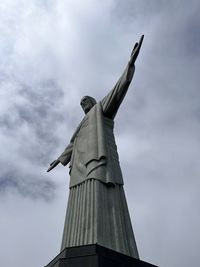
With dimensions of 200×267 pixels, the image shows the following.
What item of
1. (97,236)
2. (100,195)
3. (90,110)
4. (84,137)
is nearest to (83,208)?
(100,195)

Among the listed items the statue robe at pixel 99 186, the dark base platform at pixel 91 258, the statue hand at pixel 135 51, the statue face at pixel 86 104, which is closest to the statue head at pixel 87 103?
the statue face at pixel 86 104

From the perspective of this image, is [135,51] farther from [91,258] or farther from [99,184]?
[91,258]

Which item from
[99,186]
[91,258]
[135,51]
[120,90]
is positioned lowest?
[91,258]

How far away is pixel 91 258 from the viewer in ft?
21.8

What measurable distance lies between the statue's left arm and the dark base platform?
5.07m

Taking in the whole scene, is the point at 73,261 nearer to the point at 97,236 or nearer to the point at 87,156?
the point at 97,236

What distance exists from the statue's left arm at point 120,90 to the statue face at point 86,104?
2.76 feet

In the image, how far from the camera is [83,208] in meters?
8.72

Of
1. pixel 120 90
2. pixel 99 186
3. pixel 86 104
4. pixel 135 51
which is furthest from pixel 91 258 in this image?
pixel 86 104

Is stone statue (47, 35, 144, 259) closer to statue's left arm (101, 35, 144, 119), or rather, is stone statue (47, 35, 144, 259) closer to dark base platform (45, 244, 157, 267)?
statue's left arm (101, 35, 144, 119)

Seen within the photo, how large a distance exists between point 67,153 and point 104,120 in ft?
5.18

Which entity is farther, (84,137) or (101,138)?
(84,137)

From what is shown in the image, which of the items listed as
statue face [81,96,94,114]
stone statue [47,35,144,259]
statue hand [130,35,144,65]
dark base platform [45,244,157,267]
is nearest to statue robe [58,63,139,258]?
stone statue [47,35,144,259]

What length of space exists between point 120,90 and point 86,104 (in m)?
1.79
